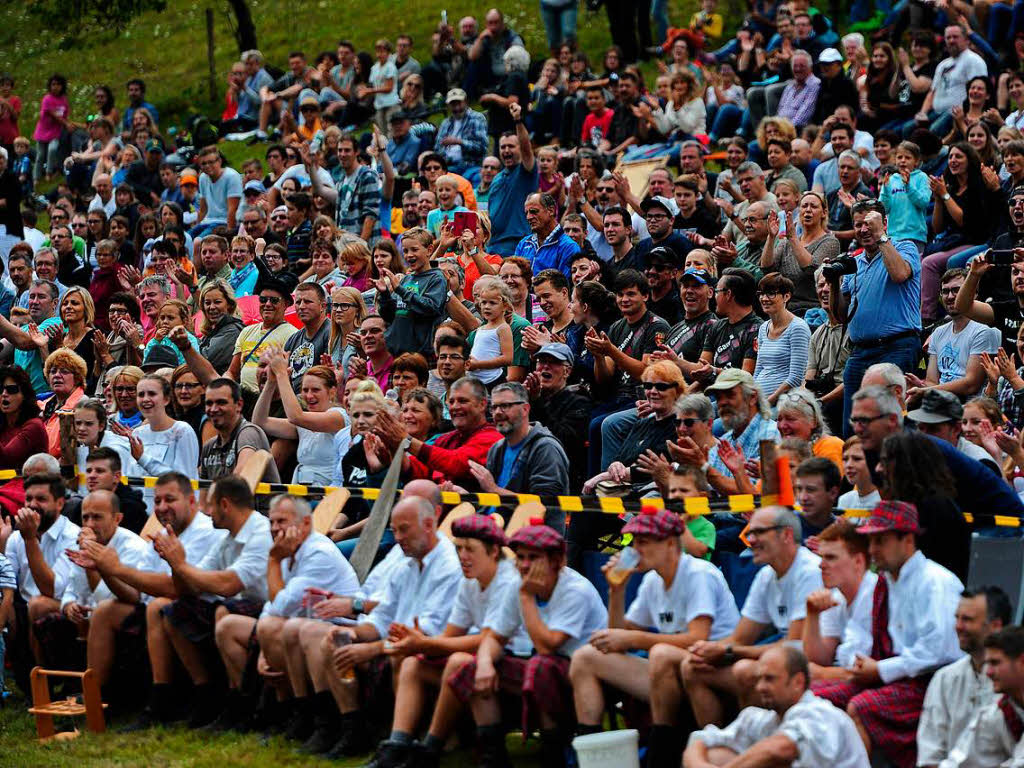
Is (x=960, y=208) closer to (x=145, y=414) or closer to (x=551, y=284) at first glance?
(x=551, y=284)

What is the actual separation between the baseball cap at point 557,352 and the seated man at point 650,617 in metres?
3.13

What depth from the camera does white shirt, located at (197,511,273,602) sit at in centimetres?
888


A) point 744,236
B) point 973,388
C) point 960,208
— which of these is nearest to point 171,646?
point 973,388

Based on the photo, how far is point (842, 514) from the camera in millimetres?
7934

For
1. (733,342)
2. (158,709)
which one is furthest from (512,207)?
(158,709)

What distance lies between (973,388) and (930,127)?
265 inches

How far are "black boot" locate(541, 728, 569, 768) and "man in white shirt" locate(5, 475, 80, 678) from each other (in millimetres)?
3599


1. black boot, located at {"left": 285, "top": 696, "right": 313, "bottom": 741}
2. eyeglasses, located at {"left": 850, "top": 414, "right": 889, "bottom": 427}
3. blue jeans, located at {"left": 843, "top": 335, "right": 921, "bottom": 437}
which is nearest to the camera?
eyeglasses, located at {"left": 850, "top": 414, "right": 889, "bottom": 427}

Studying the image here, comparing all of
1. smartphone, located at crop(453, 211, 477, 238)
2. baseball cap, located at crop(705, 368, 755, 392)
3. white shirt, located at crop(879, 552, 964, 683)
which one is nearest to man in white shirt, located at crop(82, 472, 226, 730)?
baseball cap, located at crop(705, 368, 755, 392)

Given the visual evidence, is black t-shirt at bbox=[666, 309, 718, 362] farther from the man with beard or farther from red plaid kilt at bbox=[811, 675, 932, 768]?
red plaid kilt at bbox=[811, 675, 932, 768]

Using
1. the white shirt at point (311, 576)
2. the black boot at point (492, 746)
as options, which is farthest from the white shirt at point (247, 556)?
the black boot at point (492, 746)

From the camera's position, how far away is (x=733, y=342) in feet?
36.3

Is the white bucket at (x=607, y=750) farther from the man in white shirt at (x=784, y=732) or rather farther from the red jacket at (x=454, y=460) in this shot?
the red jacket at (x=454, y=460)

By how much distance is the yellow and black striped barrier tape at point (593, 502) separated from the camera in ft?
25.9
